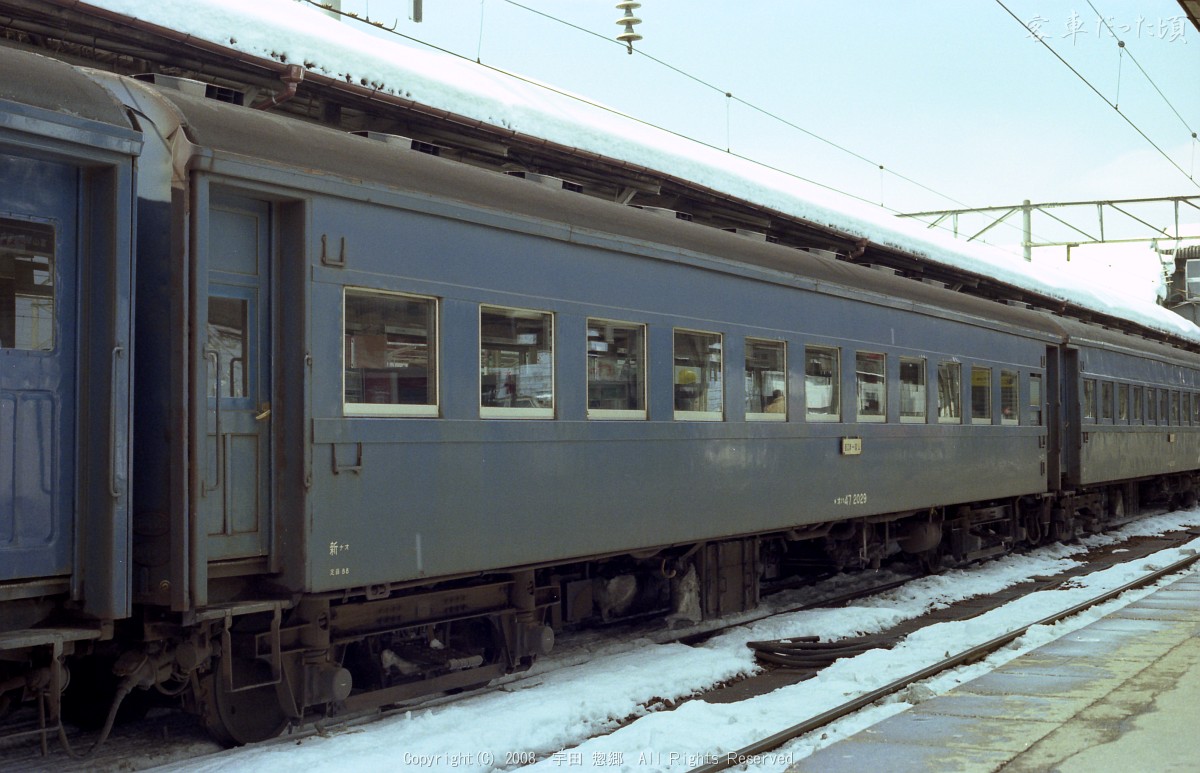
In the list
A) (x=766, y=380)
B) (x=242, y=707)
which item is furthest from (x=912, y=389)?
(x=242, y=707)

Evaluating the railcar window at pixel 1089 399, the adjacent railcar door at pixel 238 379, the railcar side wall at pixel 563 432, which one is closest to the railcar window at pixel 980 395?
the railcar side wall at pixel 563 432

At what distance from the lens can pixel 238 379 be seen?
5.75 metres

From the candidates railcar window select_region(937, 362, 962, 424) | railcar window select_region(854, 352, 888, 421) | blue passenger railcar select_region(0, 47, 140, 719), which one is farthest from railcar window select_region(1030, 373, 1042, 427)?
blue passenger railcar select_region(0, 47, 140, 719)

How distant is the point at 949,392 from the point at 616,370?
236 inches

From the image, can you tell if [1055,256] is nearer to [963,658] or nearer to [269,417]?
[963,658]

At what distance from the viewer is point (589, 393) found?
771cm

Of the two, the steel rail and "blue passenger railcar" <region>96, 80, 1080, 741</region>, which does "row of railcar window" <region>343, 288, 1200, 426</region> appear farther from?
the steel rail

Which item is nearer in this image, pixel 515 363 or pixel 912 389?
pixel 515 363

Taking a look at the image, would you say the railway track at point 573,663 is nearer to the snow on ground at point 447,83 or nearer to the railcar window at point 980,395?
the railcar window at point 980,395

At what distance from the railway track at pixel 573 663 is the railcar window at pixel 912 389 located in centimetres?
191

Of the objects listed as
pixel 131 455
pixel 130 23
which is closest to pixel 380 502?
pixel 131 455

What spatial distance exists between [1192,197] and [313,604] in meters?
24.0

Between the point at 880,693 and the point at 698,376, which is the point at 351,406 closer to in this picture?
the point at 698,376

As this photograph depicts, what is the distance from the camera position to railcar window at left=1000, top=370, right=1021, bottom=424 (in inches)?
562
